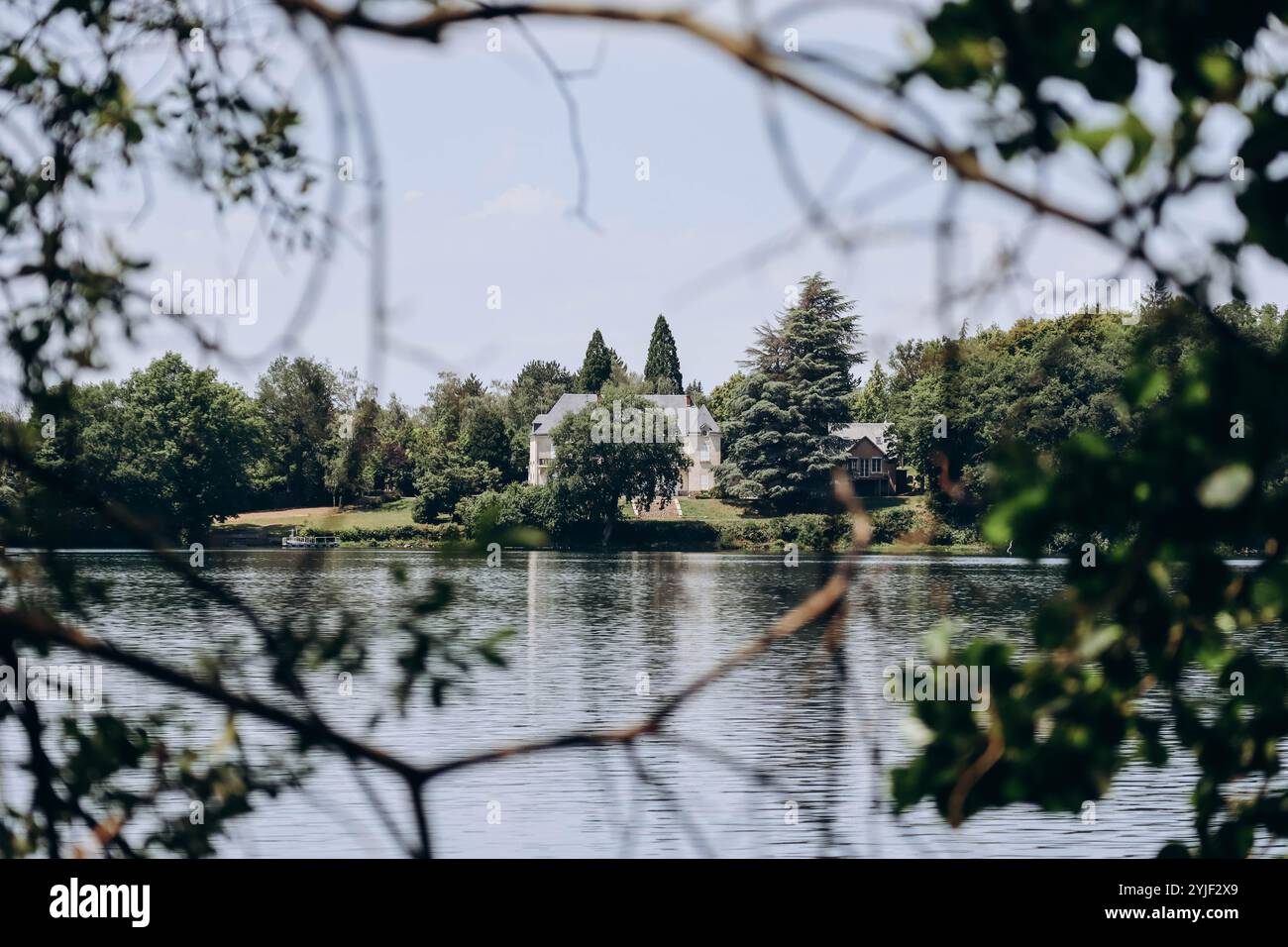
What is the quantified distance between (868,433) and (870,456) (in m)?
3.13

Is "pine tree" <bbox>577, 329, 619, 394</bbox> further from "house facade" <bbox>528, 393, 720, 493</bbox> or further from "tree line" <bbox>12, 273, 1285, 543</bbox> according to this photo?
"house facade" <bbox>528, 393, 720, 493</bbox>

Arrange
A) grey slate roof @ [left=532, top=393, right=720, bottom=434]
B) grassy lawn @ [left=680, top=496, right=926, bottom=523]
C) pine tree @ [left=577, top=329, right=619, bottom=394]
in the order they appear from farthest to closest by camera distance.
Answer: pine tree @ [left=577, top=329, right=619, bottom=394] < grey slate roof @ [left=532, top=393, right=720, bottom=434] < grassy lawn @ [left=680, top=496, right=926, bottom=523]

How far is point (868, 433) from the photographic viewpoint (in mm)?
88188

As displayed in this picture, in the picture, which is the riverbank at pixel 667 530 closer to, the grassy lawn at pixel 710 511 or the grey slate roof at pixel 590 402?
the grassy lawn at pixel 710 511

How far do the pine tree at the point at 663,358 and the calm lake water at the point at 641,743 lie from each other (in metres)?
65.9

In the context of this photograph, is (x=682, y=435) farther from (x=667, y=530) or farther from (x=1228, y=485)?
(x=1228, y=485)

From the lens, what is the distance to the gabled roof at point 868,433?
3361 inches

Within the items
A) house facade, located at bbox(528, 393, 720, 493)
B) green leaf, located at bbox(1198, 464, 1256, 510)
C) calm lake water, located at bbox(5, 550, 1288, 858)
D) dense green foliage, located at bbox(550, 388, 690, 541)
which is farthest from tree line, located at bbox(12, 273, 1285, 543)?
green leaf, located at bbox(1198, 464, 1256, 510)

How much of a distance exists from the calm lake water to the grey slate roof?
4063 centimetres

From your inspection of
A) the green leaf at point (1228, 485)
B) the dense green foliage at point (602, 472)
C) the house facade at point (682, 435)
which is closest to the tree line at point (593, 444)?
the dense green foliage at point (602, 472)

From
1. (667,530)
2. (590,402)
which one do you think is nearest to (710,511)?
(667,530)

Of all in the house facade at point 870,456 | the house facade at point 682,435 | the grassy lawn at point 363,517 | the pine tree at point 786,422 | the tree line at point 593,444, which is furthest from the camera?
the pine tree at point 786,422

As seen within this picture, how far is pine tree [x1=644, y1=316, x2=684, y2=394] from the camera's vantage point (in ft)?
365
